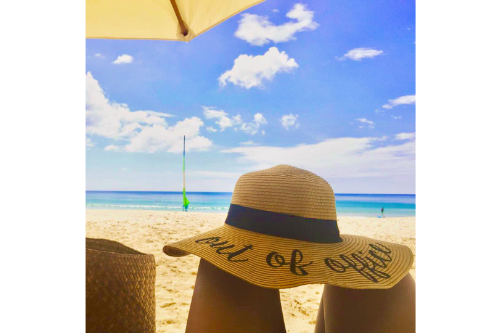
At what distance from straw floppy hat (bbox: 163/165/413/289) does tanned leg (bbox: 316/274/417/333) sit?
65 millimetres

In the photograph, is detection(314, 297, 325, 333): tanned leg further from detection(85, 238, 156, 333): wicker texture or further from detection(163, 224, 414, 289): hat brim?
detection(85, 238, 156, 333): wicker texture

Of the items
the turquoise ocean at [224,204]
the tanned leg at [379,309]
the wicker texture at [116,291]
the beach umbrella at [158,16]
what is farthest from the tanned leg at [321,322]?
the turquoise ocean at [224,204]

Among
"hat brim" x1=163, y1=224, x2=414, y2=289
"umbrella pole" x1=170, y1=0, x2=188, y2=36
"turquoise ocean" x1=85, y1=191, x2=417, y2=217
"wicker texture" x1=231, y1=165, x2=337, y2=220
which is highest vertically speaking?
"umbrella pole" x1=170, y1=0, x2=188, y2=36

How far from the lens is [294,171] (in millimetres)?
1023

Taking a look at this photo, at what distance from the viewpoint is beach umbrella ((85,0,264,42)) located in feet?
6.02

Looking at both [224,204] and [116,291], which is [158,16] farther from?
[224,204]

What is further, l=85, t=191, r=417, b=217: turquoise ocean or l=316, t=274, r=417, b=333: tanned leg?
l=85, t=191, r=417, b=217: turquoise ocean

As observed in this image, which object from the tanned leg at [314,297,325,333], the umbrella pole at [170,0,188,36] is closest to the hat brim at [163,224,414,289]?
the tanned leg at [314,297,325,333]

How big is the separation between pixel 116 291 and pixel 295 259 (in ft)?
1.94

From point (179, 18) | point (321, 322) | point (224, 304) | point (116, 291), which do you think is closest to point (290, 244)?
point (224, 304)

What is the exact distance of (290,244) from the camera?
89 cm
